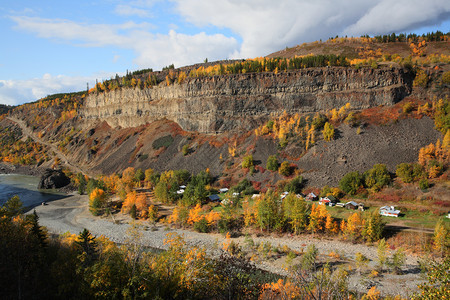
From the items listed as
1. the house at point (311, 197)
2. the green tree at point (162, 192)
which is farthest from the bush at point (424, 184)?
the green tree at point (162, 192)

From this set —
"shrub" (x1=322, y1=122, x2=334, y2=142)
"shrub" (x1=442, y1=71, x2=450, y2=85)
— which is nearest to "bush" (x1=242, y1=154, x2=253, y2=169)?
"shrub" (x1=322, y1=122, x2=334, y2=142)

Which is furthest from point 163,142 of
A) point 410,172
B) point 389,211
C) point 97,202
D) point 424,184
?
point 424,184

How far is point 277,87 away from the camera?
72.4 metres

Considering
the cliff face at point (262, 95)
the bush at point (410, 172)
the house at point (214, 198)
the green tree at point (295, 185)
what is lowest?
the house at point (214, 198)

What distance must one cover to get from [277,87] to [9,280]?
67.0 metres

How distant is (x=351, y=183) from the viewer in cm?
4656

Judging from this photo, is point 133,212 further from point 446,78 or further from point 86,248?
point 446,78

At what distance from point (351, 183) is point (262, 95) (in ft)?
119

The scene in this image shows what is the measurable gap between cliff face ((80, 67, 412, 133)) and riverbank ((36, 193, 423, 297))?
37.5 m

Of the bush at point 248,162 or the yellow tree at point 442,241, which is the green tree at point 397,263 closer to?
the yellow tree at point 442,241

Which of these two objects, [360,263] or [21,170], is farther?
[21,170]

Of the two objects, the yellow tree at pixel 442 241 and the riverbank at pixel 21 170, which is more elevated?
the riverbank at pixel 21 170

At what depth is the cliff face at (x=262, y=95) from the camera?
63.8 m

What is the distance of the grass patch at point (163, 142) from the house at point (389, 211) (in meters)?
55.4
